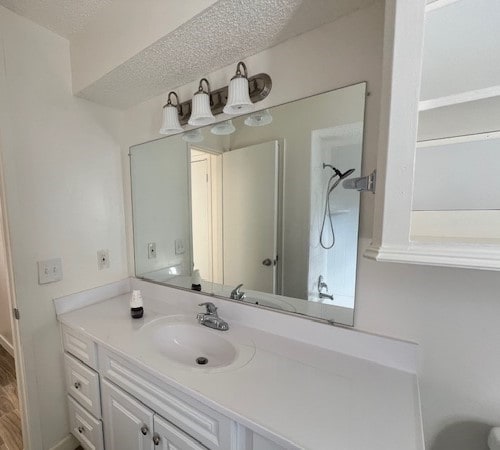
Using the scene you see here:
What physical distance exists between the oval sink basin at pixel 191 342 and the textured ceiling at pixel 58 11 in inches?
60.1

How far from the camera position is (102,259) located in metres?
1.55

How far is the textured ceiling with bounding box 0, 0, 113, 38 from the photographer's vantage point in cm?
109

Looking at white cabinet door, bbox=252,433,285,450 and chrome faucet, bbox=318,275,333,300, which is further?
chrome faucet, bbox=318,275,333,300

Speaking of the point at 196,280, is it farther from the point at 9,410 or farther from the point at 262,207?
the point at 9,410

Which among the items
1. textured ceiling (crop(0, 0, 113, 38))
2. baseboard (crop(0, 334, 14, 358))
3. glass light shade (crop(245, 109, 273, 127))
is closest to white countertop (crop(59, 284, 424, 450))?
glass light shade (crop(245, 109, 273, 127))

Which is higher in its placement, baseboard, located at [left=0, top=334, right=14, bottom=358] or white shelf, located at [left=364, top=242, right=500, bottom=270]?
white shelf, located at [left=364, top=242, right=500, bottom=270]

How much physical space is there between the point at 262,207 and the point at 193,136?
59 cm

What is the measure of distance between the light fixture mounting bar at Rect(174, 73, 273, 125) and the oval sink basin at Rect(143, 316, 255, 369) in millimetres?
1074

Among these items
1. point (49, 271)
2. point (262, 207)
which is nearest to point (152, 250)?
point (49, 271)

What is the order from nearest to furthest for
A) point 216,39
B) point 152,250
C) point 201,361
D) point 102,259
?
1. point 216,39
2. point 201,361
3. point 102,259
4. point 152,250

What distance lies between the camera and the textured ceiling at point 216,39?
82cm

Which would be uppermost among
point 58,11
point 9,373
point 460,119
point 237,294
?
point 58,11

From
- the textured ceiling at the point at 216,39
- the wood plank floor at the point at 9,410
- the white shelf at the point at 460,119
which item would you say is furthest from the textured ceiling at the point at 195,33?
the wood plank floor at the point at 9,410

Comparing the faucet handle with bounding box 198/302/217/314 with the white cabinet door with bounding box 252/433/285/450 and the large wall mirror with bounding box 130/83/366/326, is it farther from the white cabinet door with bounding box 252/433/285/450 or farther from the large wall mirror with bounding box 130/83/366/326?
the white cabinet door with bounding box 252/433/285/450
